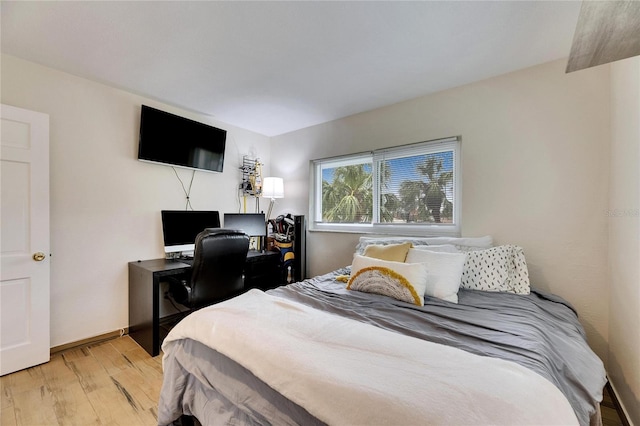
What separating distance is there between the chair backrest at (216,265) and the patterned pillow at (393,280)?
1.14 metres

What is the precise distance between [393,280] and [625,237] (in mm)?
1364

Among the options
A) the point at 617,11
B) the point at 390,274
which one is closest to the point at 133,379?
the point at 390,274

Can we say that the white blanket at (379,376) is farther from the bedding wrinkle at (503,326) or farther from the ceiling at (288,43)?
the ceiling at (288,43)

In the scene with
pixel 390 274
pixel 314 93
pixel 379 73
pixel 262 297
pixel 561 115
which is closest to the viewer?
pixel 262 297

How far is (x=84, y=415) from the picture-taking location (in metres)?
1.57

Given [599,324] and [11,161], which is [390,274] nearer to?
[599,324]

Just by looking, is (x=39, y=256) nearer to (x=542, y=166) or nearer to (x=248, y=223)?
(x=248, y=223)

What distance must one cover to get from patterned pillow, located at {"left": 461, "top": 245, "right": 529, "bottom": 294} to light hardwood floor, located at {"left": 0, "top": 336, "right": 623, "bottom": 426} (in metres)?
0.85

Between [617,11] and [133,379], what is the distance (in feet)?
9.96

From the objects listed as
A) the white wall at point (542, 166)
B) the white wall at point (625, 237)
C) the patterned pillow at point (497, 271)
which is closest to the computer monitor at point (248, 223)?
the white wall at point (542, 166)

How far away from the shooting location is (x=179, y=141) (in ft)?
9.58

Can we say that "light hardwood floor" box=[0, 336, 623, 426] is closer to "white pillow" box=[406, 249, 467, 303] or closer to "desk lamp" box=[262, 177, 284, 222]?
"white pillow" box=[406, 249, 467, 303]

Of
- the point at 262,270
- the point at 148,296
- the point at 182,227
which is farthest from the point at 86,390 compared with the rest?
the point at 262,270

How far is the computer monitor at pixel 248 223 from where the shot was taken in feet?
10.9
